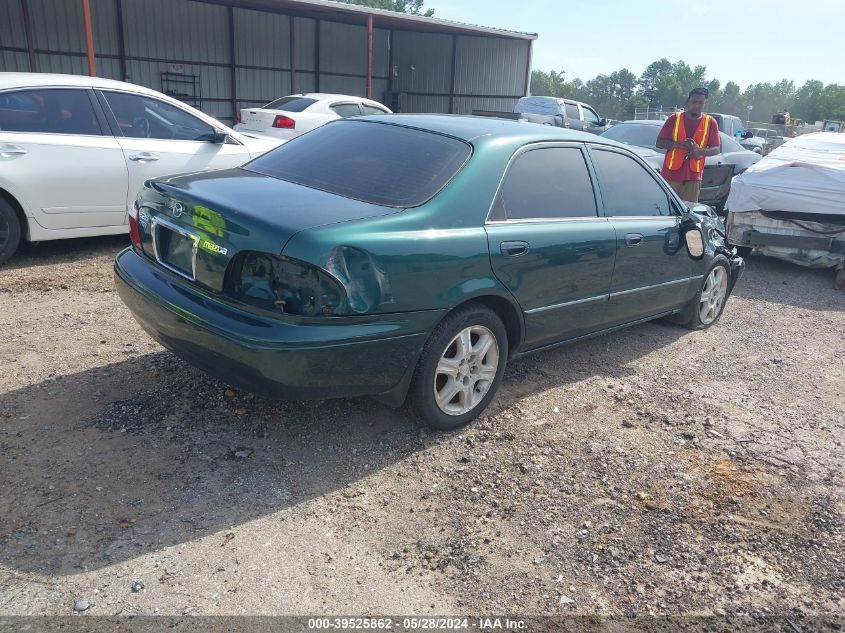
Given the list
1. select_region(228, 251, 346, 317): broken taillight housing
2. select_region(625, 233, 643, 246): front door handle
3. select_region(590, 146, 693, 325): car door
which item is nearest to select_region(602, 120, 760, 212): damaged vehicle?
select_region(590, 146, 693, 325): car door

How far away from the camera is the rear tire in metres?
5.64

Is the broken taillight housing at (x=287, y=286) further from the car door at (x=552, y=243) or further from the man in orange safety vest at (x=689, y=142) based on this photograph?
the man in orange safety vest at (x=689, y=142)

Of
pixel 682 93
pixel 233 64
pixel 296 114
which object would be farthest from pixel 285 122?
pixel 682 93

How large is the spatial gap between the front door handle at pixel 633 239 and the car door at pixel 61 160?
14.2 feet

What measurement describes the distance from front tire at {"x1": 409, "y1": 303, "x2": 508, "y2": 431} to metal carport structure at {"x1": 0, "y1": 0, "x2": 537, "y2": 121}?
43.8ft

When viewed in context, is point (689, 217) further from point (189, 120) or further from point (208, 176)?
point (189, 120)

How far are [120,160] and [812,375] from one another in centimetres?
580

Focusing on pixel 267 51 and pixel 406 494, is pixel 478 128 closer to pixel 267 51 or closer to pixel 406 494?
pixel 406 494

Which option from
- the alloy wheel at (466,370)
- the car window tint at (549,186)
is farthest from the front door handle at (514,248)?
the alloy wheel at (466,370)

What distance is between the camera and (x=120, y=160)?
6.14 m

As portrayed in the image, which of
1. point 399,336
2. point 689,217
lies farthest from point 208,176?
point 689,217

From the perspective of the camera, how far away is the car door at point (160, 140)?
6242 mm

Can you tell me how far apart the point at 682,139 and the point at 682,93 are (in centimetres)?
10145

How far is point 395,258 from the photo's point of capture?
3055 millimetres
